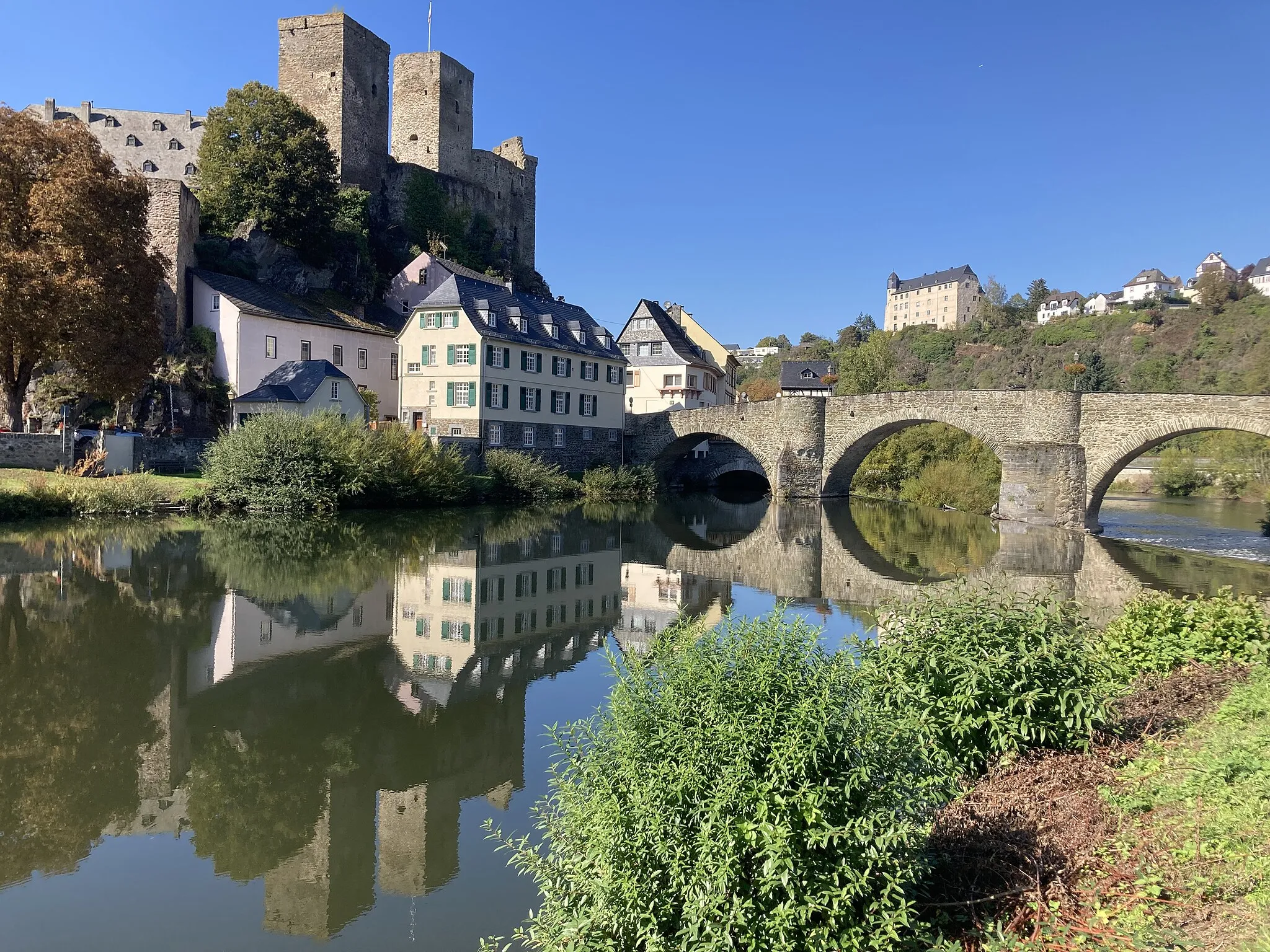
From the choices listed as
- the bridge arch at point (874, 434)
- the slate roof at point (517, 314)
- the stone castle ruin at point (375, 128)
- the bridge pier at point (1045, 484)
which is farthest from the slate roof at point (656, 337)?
the bridge pier at point (1045, 484)

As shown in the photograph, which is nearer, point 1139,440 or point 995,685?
point 995,685

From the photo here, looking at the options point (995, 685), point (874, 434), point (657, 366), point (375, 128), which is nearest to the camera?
point (995, 685)

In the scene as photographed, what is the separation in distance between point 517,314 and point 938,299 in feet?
331

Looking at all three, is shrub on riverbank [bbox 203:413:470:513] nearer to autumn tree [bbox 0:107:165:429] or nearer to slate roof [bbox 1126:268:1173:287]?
autumn tree [bbox 0:107:165:429]

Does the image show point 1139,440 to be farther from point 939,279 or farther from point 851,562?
point 939,279

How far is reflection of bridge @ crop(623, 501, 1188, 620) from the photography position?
16453mm

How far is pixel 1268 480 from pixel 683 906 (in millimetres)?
49401

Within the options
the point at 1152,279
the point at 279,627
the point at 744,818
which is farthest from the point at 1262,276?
the point at 744,818

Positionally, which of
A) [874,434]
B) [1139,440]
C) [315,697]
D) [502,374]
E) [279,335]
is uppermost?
[279,335]

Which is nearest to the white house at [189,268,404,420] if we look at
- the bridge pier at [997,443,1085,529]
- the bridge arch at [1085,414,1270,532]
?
the bridge pier at [997,443,1085,529]

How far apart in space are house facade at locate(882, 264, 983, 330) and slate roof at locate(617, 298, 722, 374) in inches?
2893

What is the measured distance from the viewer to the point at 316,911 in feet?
17.7

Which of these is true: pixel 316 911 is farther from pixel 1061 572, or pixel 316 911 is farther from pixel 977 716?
→ pixel 1061 572

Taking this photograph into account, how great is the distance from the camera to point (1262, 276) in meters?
104
